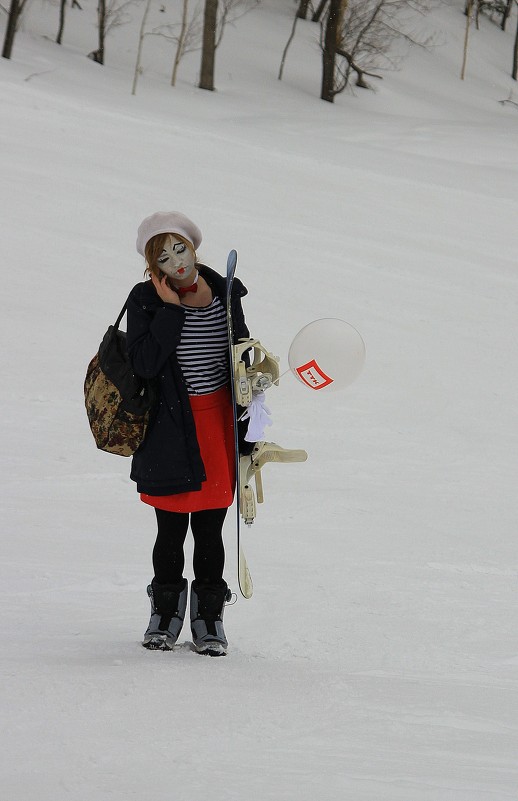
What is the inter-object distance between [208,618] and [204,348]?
3.12 ft

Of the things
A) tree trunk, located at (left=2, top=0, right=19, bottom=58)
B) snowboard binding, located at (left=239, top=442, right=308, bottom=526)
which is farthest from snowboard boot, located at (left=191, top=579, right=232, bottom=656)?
tree trunk, located at (left=2, top=0, right=19, bottom=58)

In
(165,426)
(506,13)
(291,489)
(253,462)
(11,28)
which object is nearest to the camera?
(165,426)

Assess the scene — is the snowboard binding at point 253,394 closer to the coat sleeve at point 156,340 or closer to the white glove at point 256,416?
the white glove at point 256,416

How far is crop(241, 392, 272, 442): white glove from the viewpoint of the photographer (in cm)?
322

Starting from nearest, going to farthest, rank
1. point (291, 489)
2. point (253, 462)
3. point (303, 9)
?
point (253, 462) < point (291, 489) < point (303, 9)

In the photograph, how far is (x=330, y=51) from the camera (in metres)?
25.2

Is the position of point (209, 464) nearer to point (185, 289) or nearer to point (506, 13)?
point (185, 289)

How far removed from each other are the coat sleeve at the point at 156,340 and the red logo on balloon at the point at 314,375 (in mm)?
425

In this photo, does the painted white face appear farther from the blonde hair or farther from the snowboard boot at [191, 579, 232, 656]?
the snowboard boot at [191, 579, 232, 656]

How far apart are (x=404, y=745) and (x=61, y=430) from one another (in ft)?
13.8

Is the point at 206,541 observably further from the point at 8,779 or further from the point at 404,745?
the point at 8,779

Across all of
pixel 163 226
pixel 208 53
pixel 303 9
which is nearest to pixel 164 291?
pixel 163 226

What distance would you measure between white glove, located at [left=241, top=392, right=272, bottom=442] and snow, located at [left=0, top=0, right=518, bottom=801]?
30.7 inches

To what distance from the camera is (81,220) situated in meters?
10.0
